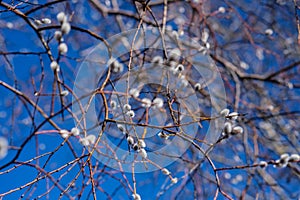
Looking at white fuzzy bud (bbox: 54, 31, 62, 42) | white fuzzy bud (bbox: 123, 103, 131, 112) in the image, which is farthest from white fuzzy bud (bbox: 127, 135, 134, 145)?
white fuzzy bud (bbox: 54, 31, 62, 42)

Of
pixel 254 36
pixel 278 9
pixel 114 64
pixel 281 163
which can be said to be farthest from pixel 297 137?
pixel 114 64

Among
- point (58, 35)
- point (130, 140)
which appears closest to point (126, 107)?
point (130, 140)

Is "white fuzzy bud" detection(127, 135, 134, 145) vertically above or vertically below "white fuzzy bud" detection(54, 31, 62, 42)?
below

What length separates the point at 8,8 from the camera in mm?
1037

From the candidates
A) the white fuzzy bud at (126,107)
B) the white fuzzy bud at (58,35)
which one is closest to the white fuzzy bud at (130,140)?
the white fuzzy bud at (126,107)

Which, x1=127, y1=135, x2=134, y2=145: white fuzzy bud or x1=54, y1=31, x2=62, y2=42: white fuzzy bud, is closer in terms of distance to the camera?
x1=54, y1=31, x2=62, y2=42: white fuzzy bud

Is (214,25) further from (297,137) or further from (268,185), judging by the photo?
(268,185)

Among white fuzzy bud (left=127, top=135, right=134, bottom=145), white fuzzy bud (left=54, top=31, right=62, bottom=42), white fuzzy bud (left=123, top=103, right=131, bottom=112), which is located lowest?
white fuzzy bud (left=127, top=135, right=134, bottom=145)

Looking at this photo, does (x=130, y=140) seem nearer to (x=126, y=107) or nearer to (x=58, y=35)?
(x=126, y=107)

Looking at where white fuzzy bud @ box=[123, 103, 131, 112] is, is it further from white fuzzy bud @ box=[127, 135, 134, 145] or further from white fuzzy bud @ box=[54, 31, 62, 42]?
white fuzzy bud @ box=[54, 31, 62, 42]

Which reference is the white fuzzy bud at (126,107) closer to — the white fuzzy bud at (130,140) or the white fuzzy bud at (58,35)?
the white fuzzy bud at (130,140)

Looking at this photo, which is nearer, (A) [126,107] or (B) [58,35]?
(B) [58,35]

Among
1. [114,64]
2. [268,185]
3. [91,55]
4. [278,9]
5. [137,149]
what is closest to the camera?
[114,64]

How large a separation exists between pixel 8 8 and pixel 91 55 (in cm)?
44
